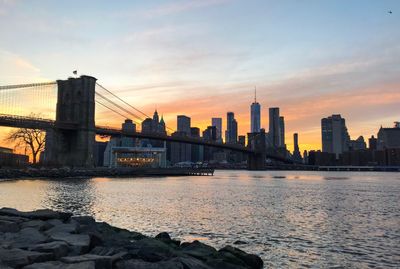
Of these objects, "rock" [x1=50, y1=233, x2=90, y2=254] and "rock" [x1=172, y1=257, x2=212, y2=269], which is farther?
"rock" [x1=50, y1=233, x2=90, y2=254]

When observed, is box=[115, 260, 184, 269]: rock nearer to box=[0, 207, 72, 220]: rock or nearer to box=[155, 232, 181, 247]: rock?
box=[155, 232, 181, 247]: rock

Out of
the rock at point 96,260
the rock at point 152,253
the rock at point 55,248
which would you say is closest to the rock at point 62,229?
the rock at point 55,248

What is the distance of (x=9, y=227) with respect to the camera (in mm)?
12789

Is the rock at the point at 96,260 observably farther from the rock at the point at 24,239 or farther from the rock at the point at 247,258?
the rock at the point at 247,258

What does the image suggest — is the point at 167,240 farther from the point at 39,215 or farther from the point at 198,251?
the point at 39,215

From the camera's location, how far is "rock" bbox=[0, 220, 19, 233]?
12630mm

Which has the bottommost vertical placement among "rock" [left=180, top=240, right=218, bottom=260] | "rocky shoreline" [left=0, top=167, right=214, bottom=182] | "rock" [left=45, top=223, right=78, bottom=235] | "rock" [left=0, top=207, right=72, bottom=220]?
"rock" [left=180, top=240, right=218, bottom=260]

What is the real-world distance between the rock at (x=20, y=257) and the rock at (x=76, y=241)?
1032mm

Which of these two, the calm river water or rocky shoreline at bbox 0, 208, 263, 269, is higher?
rocky shoreline at bbox 0, 208, 263, 269

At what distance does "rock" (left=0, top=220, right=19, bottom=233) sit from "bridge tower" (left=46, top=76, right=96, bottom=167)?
7516cm

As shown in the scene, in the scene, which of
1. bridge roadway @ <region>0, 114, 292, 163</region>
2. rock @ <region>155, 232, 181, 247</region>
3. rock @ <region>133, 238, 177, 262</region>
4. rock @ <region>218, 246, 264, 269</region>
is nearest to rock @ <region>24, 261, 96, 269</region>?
rock @ <region>133, 238, 177, 262</region>

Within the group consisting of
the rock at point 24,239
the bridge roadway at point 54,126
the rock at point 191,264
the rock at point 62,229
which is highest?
the bridge roadway at point 54,126

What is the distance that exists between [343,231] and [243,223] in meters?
5.15

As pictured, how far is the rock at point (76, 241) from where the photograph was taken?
10.0 meters
